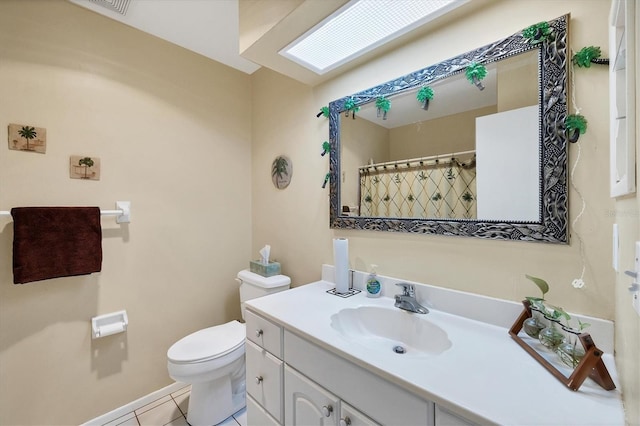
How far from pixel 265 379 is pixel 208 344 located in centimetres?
61

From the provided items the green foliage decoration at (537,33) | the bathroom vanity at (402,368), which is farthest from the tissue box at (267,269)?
the green foliage decoration at (537,33)

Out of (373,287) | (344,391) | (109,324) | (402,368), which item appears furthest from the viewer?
(109,324)

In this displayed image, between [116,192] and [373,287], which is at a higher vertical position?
[116,192]

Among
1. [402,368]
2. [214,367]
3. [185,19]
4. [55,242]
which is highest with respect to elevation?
[185,19]

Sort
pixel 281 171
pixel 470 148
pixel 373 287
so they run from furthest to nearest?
1. pixel 281 171
2. pixel 373 287
3. pixel 470 148

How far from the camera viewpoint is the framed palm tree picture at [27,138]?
1317 millimetres

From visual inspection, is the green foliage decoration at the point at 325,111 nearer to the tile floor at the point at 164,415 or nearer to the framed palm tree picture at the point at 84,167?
the framed palm tree picture at the point at 84,167

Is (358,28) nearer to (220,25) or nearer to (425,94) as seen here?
(425,94)

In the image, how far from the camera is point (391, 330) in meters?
1.17

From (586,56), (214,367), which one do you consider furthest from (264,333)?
(586,56)

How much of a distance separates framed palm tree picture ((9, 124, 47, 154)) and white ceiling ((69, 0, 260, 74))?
776 mm

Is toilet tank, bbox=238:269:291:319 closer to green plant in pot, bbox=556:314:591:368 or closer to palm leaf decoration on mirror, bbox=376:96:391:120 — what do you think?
palm leaf decoration on mirror, bbox=376:96:391:120

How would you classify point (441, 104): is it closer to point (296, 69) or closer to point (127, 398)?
point (296, 69)

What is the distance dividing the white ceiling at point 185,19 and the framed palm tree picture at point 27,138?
78 centimetres
